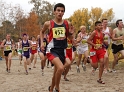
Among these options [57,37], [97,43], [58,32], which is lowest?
[97,43]

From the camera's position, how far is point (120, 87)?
7672mm

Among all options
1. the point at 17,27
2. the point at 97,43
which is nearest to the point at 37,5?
the point at 17,27

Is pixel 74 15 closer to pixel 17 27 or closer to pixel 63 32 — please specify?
pixel 17 27

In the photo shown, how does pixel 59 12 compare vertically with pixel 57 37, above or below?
above

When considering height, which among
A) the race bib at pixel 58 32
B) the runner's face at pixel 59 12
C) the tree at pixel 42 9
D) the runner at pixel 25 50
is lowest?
the runner at pixel 25 50

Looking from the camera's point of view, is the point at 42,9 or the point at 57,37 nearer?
the point at 57,37

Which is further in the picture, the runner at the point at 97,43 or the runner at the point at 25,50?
the runner at the point at 25,50

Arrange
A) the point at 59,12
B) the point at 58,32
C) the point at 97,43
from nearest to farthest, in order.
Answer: the point at 58,32 < the point at 59,12 < the point at 97,43

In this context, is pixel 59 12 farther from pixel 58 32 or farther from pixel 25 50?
pixel 25 50

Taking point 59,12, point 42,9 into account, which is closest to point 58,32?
point 59,12

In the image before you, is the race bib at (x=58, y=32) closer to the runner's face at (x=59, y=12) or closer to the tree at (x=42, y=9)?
the runner's face at (x=59, y=12)

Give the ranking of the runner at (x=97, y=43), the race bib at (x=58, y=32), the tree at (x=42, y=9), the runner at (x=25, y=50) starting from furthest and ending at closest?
1. the tree at (x=42, y=9)
2. the runner at (x=25, y=50)
3. the runner at (x=97, y=43)
4. the race bib at (x=58, y=32)

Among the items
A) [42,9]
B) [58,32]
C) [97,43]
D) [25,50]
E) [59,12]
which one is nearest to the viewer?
[58,32]

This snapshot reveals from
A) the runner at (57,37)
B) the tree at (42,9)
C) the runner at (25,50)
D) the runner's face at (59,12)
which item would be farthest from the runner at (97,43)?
the tree at (42,9)
